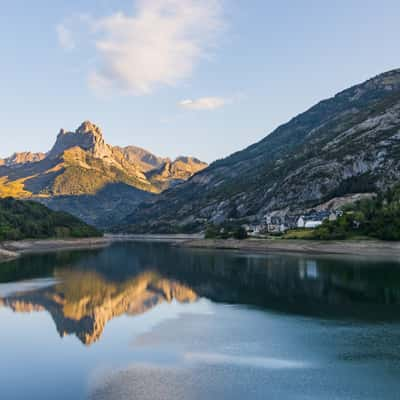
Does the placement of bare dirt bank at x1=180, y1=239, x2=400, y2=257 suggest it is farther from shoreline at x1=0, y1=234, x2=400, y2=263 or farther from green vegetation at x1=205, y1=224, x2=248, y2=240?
green vegetation at x1=205, y1=224, x2=248, y2=240

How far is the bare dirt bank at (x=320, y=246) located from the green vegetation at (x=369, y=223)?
326 centimetres

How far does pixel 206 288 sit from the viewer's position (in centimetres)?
7656

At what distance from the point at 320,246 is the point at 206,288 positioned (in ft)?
217

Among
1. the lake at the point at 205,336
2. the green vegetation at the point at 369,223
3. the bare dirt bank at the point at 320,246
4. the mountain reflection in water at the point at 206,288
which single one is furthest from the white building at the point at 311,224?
the lake at the point at 205,336

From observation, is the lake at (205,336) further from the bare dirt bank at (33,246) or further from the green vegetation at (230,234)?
the green vegetation at (230,234)

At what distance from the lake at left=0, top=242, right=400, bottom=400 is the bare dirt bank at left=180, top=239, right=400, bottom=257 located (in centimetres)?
3307

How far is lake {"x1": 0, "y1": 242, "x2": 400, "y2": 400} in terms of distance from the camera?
97.4 feet

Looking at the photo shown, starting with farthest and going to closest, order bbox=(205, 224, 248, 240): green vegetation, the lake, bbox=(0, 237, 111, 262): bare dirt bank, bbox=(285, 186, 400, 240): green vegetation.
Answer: bbox=(205, 224, 248, 240): green vegetation → bbox=(0, 237, 111, 262): bare dirt bank → bbox=(285, 186, 400, 240): green vegetation → the lake

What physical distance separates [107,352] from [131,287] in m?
40.2

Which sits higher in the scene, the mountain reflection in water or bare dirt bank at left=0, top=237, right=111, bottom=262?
bare dirt bank at left=0, top=237, right=111, bottom=262

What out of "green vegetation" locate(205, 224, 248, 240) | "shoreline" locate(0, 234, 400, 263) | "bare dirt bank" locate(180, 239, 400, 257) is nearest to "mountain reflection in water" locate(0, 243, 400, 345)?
"bare dirt bank" locate(180, 239, 400, 257)

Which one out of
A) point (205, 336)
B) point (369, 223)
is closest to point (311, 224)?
point (369, 223)

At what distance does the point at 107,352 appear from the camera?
39188 millimetres

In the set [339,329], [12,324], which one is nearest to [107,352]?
[12,324]
